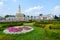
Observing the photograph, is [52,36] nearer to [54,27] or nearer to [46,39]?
[46,39]

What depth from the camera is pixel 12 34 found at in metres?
10.4

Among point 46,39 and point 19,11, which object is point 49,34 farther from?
point 19,11

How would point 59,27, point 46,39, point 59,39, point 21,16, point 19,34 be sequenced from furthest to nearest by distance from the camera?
point 21,16 < point 59,27 < point 19,34 < point 46,39 < point 59,39

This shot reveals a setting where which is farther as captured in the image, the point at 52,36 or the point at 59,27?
the point at 59,27

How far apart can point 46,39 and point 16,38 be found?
2.12m

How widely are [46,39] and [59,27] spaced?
4507 mm

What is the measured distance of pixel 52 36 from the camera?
30.3ft

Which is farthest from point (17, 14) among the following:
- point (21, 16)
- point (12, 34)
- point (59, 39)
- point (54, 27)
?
point (59, 39)

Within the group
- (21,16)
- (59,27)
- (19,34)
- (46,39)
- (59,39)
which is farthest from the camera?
(21,16)

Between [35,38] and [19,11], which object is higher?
[19,11]

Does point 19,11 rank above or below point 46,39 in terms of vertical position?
above

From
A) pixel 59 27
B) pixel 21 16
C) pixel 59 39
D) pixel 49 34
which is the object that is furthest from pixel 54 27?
pixel 21 16

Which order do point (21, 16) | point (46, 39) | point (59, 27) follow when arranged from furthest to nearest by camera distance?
point (21, 16) → point (59, 27) → point (46, 39)

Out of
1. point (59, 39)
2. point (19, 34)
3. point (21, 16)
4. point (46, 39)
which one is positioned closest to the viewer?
point (59, 39)
